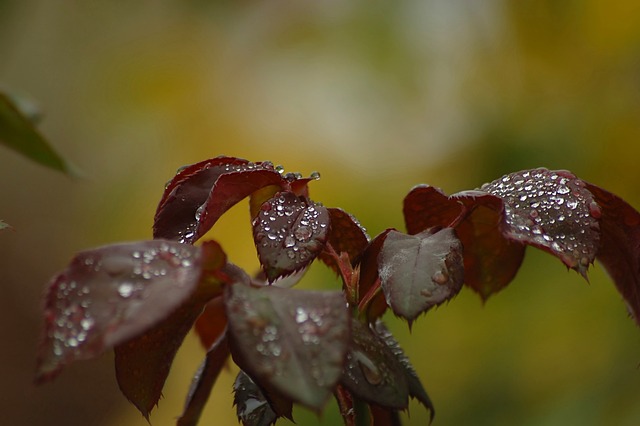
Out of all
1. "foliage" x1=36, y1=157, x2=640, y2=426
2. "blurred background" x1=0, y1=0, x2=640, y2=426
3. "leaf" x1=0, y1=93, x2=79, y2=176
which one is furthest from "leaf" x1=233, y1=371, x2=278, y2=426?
"blurred background" x1=0, y1=0, x2=640, y2=426

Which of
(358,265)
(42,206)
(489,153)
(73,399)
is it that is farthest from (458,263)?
(42,206)

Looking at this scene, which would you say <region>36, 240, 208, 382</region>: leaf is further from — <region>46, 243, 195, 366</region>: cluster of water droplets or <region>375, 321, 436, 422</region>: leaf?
<region>375, 321, 436, 422</region>: leaf

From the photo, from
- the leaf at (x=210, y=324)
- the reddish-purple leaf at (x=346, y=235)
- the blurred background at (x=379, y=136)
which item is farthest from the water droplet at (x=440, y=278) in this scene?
the blurred background at (x=379, y=136)

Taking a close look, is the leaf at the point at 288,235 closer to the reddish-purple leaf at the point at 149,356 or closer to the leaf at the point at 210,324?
the reddish-purple leaf at the point at 149,356

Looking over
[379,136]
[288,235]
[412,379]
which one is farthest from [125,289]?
[379,136]

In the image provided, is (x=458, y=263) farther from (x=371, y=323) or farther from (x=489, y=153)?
(x=489, y=153)

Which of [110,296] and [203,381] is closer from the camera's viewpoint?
[110,296]

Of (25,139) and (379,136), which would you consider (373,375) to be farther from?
(379,136)
